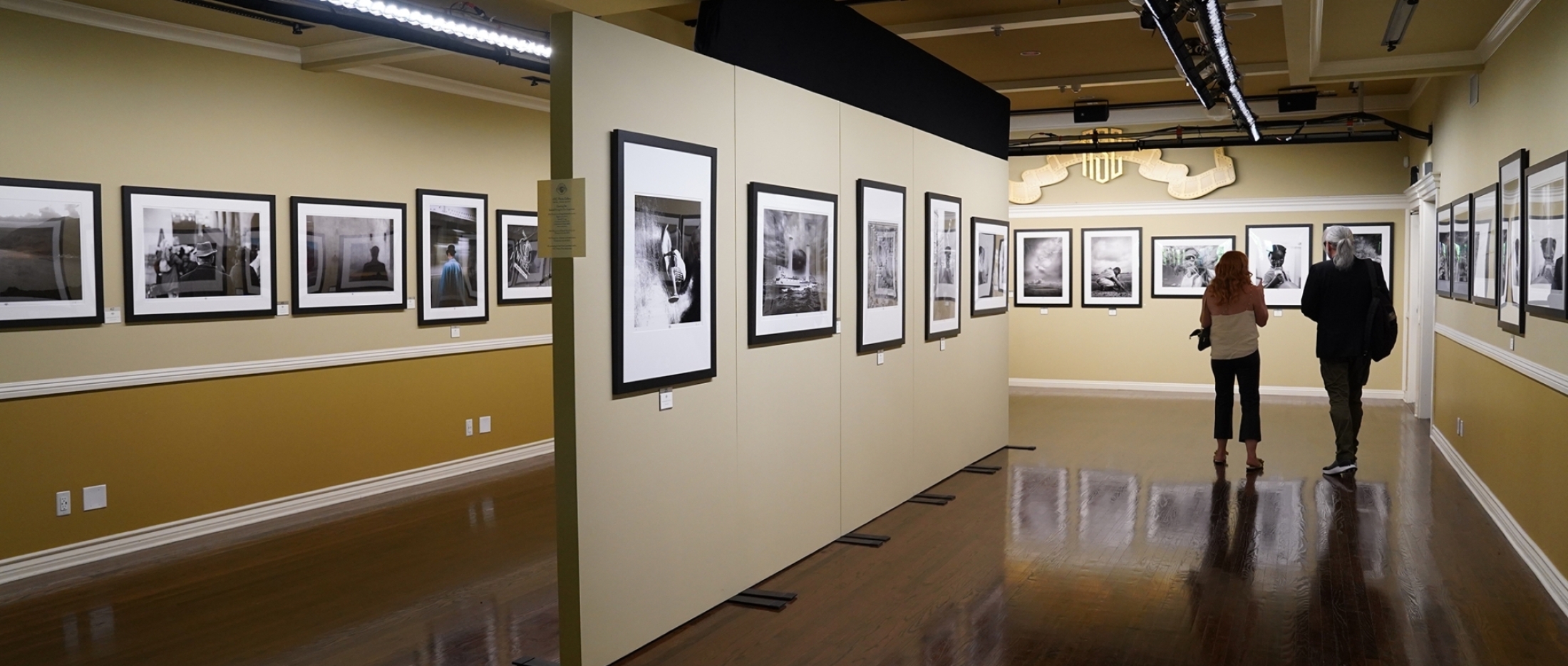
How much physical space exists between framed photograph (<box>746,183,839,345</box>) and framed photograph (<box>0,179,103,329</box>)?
431 centimetres

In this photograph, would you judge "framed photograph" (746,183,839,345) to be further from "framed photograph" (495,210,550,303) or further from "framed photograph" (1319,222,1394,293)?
"framed photograph" (1319,222,1394,293)

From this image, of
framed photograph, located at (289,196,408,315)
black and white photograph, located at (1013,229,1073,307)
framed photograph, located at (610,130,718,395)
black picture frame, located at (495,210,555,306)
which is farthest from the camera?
black and white photograph, located at (1013,229,1073,307)

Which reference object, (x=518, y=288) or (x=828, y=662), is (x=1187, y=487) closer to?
(x=828, y=662)

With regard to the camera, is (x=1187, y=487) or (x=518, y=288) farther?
(x=518, y=288)

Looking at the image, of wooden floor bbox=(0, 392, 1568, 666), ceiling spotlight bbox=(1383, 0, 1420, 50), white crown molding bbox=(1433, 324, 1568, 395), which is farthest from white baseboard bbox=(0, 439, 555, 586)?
ceiling spotlight bbox=(1383, 0, 1420, 50)

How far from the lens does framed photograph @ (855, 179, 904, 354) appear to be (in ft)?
22.0

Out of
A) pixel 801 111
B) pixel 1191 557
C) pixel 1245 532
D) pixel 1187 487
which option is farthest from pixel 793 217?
pixel 1187 487

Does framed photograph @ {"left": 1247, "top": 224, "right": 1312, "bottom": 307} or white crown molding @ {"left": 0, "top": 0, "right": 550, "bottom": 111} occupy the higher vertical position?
white crown molding @ {"left": 0, "top": 0, "right": 550, "bottom": 111}

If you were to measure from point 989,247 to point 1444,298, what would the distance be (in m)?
4.64

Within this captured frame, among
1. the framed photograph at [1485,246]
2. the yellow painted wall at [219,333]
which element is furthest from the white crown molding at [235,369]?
the framed photograph at [1485,246]

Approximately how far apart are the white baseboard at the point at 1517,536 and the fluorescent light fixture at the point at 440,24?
19.9ft

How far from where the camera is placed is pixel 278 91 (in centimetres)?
751

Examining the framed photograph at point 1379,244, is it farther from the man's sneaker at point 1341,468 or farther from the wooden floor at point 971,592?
the wooden floor at point 971,592

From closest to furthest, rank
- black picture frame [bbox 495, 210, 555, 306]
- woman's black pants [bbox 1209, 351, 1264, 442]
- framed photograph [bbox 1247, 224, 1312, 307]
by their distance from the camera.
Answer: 1. woman's black pants [bbox 1209, 351, 1264, 442]
2. black picture frame [bbox 495, 210, 555, 306]
3. framed photograph [bbox 1247, 224, 1312, 307]
